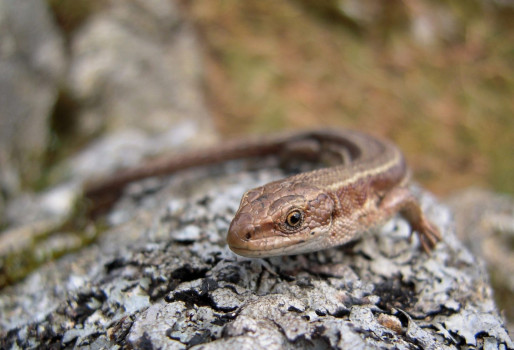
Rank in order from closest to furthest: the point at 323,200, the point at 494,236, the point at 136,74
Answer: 1. the point at 323,200
2. the point at 494,236
3. the point at 136,74

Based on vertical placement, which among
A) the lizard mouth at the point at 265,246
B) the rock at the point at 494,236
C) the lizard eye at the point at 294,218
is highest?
the lizard eye at the point at 294,218

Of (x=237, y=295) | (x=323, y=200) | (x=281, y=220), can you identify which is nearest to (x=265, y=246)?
(x=281, y=220)

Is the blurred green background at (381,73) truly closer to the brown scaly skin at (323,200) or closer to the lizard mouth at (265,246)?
the brown scaly skin at (323,200)

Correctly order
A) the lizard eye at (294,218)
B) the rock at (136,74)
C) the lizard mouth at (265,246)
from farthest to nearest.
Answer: the rock at (136,74), the lizard eye at (294,218), the lizard mouth at (265,246)

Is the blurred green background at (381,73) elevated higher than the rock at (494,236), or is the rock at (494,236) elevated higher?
the blurred green background at (381,73)

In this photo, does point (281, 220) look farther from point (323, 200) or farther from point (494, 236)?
point (494, 236)

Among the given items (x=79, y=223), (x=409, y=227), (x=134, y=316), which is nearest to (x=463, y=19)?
(x=409, y=227)

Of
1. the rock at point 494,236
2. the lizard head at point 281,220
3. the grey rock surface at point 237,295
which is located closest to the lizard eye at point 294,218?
the lizard head at point 281,220

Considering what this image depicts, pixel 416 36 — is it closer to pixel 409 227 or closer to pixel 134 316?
pixel 409 227
